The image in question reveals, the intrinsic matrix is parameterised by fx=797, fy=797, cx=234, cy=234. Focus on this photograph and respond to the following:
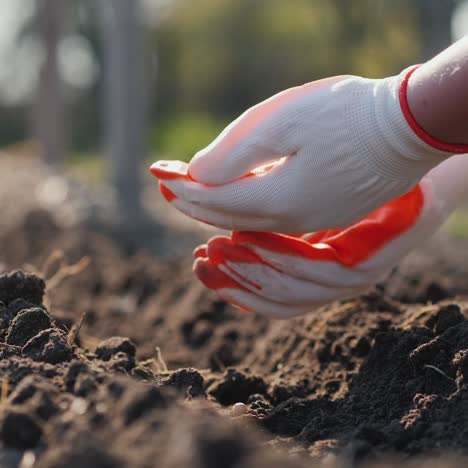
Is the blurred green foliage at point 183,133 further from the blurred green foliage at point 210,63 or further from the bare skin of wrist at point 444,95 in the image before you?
the bare skin of wrist at point 444,95

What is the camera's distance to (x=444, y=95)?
5.83 ft

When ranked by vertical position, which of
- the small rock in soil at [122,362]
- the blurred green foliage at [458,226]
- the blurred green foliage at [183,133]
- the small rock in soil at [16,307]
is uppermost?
the small rock in soil at [16,307]

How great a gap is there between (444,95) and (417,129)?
0.33 feet

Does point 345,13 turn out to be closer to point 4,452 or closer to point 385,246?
point 385,246

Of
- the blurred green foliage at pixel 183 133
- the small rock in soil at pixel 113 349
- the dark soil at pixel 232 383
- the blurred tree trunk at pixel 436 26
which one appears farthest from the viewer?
the blurred green foliage at pixel 183 133

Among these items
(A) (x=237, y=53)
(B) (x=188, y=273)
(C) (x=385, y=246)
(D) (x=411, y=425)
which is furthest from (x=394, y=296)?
(A) (x=237, y=53)

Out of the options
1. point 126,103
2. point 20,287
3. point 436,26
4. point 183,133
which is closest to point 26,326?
point 20,287

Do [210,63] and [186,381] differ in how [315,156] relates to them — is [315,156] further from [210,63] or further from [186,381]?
[210,63]

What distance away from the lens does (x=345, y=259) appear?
7.36ft

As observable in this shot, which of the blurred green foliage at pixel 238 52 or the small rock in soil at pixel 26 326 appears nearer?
the small rock in soil at pixel 26 326

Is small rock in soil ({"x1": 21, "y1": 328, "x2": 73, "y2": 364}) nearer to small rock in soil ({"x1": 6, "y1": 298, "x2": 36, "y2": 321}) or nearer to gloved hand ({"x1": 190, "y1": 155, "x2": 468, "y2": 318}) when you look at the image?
small rock in soil ({"x1": 6, "y1": 298, "x2": 36, "y2": 321})

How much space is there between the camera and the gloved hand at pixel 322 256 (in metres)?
2.19

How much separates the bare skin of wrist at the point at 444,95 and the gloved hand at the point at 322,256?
1.54 ft

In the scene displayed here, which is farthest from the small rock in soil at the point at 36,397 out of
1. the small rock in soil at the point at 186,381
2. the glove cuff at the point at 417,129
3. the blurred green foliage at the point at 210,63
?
the blurred green foliage at the point at 210,63
